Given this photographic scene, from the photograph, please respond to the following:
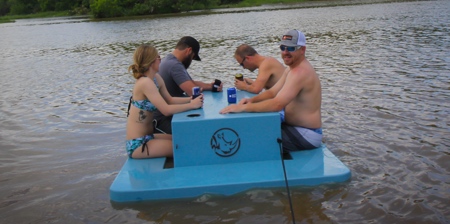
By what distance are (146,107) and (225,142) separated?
1.27 meters

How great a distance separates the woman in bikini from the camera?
6.21m

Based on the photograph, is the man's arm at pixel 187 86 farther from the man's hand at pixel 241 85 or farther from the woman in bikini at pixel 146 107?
the woman in bikini at pixel 146 107

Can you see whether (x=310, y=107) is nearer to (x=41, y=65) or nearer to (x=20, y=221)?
(x=20, y=221)

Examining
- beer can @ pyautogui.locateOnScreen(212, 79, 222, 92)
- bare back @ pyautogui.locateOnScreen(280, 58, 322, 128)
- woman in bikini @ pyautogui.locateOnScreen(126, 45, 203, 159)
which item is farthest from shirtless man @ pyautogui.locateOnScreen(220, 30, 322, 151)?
beer can @ pyautogui.locateOnScreen(212, 79, 222, 92)

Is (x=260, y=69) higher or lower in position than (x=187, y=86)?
higher

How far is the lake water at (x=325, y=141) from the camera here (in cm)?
531

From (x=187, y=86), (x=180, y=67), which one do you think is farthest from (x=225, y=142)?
(x=180, y=67)

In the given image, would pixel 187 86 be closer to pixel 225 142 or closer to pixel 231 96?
pixel 231 96

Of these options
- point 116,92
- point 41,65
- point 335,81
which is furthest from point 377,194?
point 41,65

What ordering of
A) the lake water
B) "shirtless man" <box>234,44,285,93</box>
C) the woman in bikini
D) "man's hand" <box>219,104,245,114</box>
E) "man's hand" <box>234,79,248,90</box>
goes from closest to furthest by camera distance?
the lake water → "man's hand" <box>219,104,245,114</box> → the woman in bikini → "shirtless man" <box>234,44,285,93</box> → "man's hand" <box>234,79,248,90</box>

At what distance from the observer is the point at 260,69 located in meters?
7.68

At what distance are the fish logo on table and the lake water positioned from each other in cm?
69

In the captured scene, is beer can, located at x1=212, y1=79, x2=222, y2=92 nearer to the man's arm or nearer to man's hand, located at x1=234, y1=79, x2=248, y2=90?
man's hand, located at x1=234, y1=79, x2=248, y2=90

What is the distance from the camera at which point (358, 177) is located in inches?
240
